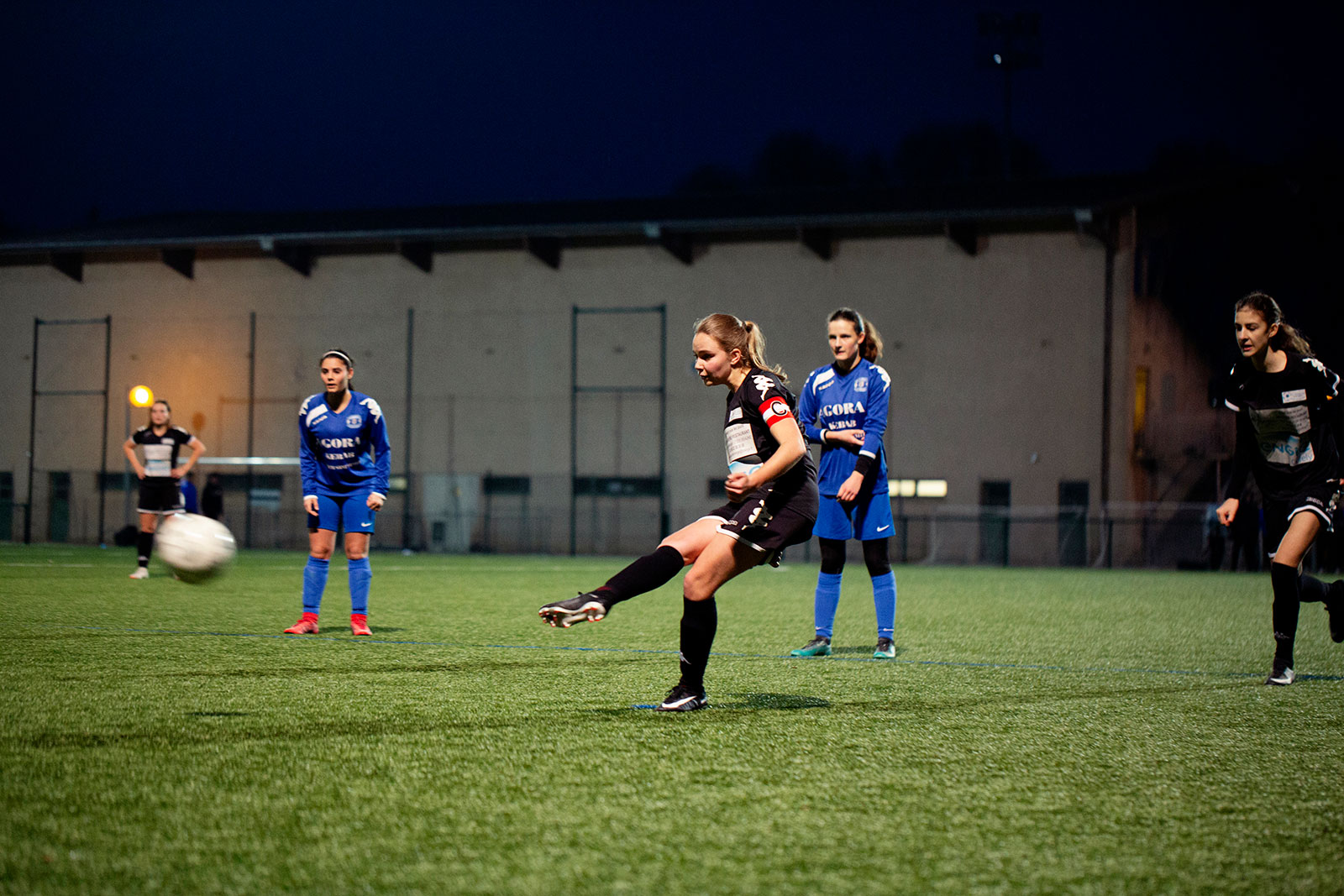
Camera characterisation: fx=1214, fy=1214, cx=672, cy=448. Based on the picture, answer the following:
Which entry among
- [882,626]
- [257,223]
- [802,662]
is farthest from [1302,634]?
[257,223]

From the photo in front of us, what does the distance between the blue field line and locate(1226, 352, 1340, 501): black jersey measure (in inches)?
40.6

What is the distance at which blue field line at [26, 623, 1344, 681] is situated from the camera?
262 inches

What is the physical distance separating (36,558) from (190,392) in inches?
548

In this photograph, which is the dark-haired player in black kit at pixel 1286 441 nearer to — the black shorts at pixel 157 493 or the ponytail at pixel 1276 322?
the ponytail at pixel 1276 322

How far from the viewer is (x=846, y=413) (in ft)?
24.4

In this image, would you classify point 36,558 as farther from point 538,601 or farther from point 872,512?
point 872,512

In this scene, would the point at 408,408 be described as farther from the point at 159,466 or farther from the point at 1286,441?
the point at 1286,441

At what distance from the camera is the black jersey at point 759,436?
197 inches

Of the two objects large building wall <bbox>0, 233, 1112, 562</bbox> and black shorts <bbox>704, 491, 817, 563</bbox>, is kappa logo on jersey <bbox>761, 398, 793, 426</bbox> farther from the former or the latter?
large building wall <bbox>0, 233, 1112, 562</bbox>

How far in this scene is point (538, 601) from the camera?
11.8 m

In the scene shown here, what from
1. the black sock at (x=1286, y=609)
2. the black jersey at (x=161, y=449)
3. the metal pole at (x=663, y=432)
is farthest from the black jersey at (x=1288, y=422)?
the metal pole at (x=663, y=432)

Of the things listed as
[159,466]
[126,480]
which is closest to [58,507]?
[126,480]

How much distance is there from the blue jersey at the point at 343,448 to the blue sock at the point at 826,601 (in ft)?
9.66

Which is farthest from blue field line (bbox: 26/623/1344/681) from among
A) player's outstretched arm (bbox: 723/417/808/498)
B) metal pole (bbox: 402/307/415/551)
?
metal pole (bbox: 402/307/415/551)
